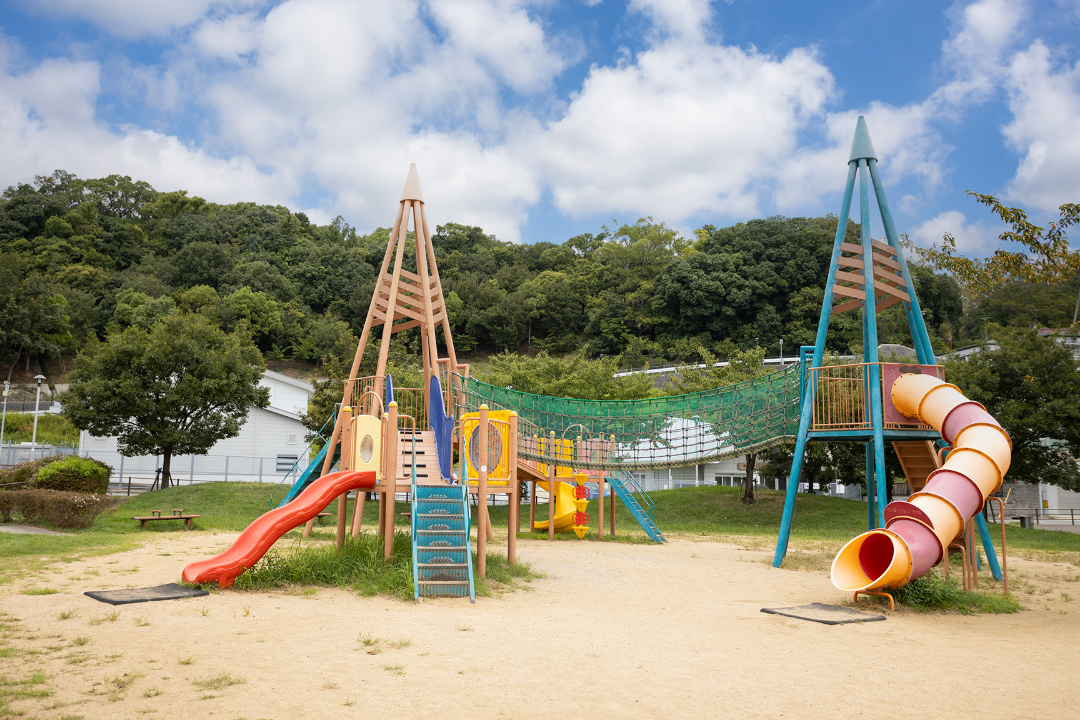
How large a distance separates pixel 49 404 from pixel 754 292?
48.1 meters

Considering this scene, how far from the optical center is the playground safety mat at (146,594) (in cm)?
840

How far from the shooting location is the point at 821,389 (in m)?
14.8

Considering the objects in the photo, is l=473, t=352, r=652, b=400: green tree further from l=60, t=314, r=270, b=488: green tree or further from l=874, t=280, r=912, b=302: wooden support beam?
l=874, t=280, r=912, b=302: wooden support beam

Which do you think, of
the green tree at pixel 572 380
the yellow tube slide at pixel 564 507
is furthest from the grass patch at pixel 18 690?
the green tree at pixel 572 380

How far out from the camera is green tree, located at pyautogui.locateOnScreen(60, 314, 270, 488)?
79.3ft

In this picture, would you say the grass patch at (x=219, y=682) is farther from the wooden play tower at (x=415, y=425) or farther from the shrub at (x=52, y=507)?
the shrub at (x=52, y=507)

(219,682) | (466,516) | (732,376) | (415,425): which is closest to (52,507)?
(415,425)

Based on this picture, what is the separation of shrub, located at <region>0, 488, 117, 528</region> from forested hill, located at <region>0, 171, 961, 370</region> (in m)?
37.7

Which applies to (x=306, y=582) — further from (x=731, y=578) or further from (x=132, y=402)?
(x=132, y=402)

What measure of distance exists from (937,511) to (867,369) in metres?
3.73

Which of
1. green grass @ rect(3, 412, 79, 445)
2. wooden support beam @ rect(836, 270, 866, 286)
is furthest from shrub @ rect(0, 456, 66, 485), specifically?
wooden support beam @ rect(836, 270, 866, 286)

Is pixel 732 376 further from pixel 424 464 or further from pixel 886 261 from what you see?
pixel 424 464

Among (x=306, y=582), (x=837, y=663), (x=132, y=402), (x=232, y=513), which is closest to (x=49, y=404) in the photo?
(x=132, y=402)

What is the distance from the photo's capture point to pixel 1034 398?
23828 mm
